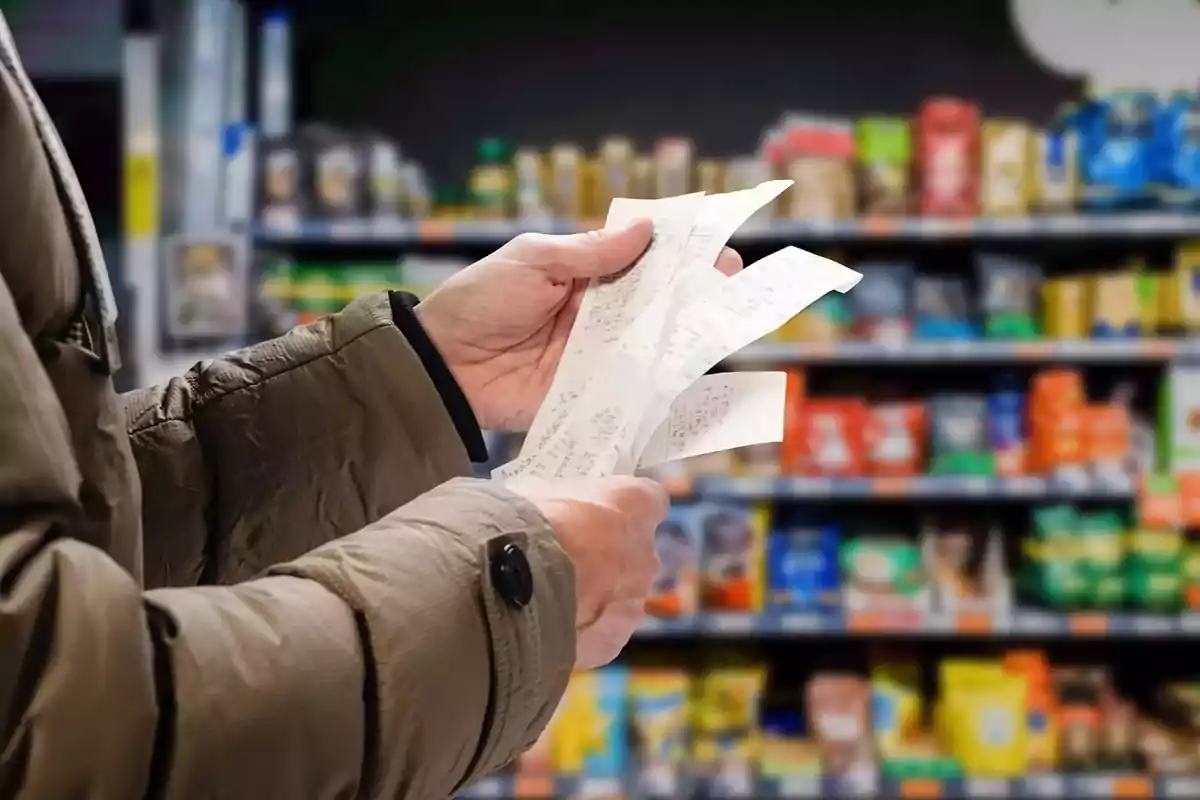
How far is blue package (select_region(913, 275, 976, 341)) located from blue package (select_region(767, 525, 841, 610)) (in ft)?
1.67

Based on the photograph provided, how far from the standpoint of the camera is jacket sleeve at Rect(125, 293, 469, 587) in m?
0.93

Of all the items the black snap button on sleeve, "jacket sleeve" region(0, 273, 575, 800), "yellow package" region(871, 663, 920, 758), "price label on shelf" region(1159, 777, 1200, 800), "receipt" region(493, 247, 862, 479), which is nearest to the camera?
"jacket sleeve" region(0, 273, 575, 800)

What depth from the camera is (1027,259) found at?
2598 millimetres

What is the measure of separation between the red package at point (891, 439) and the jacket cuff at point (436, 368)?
1.58 m

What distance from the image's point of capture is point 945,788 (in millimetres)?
2322

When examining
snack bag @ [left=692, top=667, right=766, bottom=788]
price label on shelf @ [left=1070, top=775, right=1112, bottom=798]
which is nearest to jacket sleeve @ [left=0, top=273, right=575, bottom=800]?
snack bag @ [left=692, top=667, right=766, bottom=788]

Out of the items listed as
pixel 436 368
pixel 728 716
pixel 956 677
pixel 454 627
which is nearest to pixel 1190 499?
pixel 956 677

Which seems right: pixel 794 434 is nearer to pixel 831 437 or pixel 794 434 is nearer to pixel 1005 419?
pixel 831 437

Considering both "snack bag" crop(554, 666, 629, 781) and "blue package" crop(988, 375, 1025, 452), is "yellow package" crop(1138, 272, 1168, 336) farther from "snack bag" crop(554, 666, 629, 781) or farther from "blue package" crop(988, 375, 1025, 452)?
"snack bag" crop(554, 666, 629, 781)

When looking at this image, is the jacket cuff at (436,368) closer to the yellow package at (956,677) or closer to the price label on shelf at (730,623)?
the price label on shelf at (730,623)

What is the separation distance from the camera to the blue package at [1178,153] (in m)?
2.33

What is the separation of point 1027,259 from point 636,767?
151 cm

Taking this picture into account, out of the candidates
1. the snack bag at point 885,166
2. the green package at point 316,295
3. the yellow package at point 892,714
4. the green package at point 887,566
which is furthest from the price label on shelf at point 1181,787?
the green package at point 316,295

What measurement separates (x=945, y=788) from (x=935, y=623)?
0.35 m
